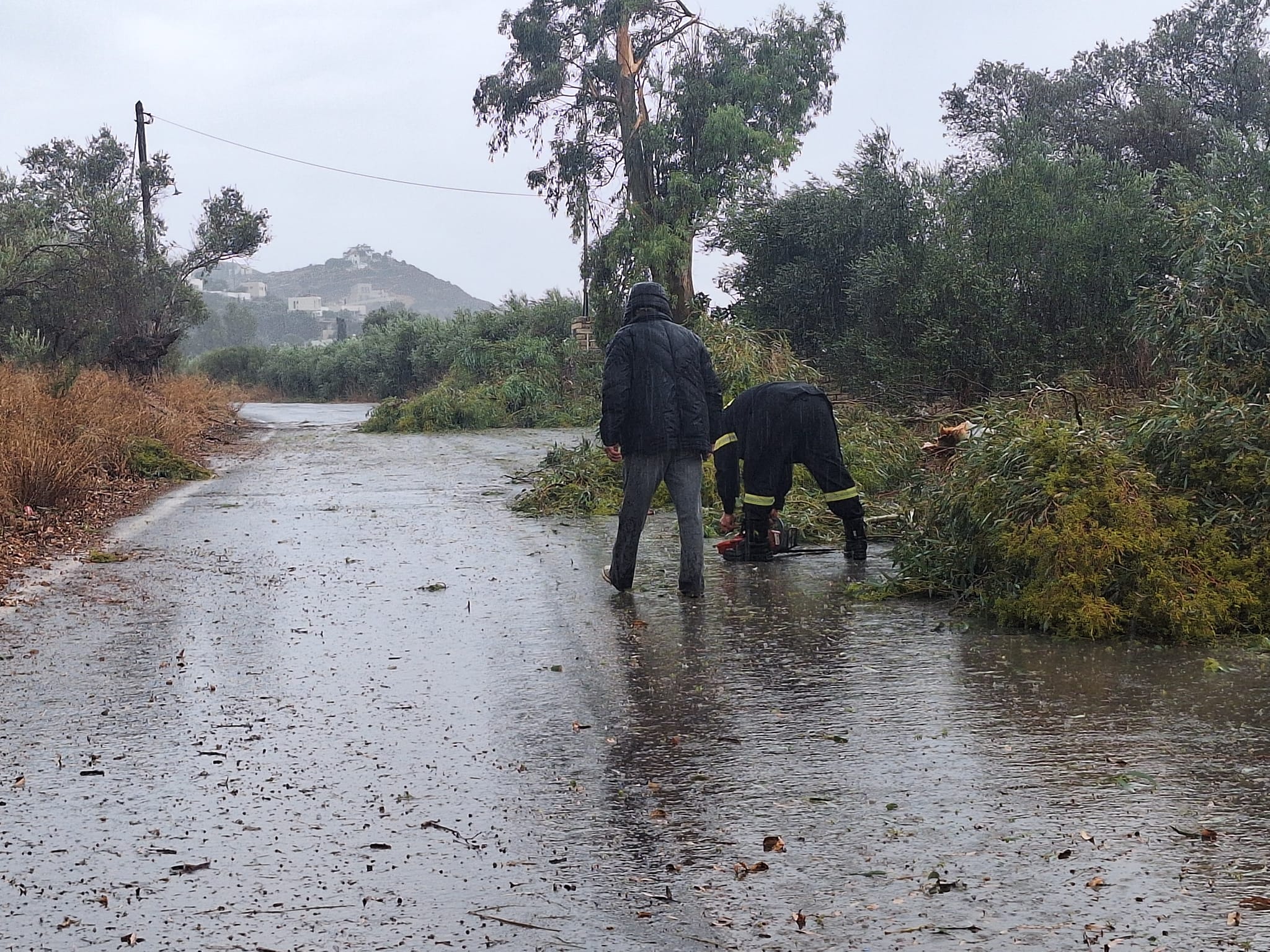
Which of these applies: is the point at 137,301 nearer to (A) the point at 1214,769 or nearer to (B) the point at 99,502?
(B) the point at 99,502

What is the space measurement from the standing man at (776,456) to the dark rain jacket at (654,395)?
1.18m

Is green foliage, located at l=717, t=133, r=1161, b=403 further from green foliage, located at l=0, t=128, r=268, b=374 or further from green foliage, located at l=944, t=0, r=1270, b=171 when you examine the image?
green foliage, located at l=0, t=128, r=268, b=374

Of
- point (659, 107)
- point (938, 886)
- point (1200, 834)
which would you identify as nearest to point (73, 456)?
point (938, 886)

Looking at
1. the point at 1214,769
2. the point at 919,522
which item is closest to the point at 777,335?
the point at 919,522

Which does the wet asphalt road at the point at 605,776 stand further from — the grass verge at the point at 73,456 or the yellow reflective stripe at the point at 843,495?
the grass verge at the point at 73,456

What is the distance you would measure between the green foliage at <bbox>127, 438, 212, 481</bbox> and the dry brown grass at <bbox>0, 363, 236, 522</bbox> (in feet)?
0.51

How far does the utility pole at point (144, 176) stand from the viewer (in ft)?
118

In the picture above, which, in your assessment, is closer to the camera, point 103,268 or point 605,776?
point 605,776

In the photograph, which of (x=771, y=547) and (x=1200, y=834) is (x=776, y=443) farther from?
(x=1200, y=834)

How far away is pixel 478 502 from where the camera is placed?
13906 mm

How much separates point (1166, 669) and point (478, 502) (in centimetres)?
883

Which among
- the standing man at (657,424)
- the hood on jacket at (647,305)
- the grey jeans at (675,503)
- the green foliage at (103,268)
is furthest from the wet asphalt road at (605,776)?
the green foliage at (103,268)

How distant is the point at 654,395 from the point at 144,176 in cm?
3398

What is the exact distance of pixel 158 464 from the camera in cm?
1652
